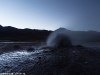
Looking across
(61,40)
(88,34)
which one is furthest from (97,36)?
(61,40)

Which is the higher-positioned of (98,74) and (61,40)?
(61,40)

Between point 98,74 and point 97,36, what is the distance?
26.8 metres

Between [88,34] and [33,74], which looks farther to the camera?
[88,34]

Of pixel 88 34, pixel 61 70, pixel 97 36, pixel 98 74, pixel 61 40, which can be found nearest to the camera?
pixel 98 74

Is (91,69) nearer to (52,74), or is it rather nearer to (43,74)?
(52,74)

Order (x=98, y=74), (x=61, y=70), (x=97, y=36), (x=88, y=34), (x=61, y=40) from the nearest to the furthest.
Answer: (x=98, y=74) → (x=61, y=70) → (x=61, y=40) → (x=97, y=36) → (x=88, y=34)

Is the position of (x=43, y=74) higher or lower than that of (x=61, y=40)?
lower

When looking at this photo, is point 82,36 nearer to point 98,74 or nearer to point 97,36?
point 97,36

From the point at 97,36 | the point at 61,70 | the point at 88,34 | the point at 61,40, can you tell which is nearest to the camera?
the point at 61,70

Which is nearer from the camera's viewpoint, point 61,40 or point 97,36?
point 61,40

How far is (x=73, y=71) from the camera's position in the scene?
438cm

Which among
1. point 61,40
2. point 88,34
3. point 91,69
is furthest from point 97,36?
point 91,69

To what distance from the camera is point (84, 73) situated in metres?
4.20

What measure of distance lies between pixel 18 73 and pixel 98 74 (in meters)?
3.28
